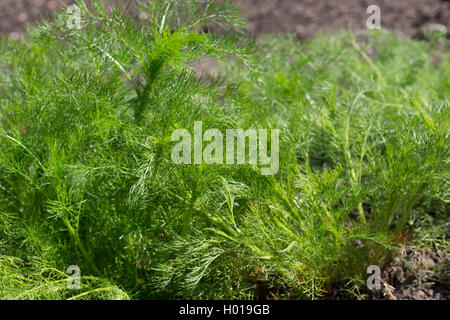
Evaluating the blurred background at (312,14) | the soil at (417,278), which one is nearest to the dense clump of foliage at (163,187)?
the soil at (417,278)

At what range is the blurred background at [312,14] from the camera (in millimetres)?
3033

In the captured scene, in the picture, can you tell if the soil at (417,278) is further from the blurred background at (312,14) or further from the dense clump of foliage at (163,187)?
the blurred background at (312,14)

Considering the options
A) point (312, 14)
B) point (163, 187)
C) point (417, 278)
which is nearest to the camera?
point (163, 187)

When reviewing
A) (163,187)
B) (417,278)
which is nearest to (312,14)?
(417,278)

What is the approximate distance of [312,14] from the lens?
127 inches

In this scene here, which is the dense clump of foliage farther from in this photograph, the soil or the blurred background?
the blurred background

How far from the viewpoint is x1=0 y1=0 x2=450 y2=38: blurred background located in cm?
303

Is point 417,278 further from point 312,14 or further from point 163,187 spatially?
point 312,14

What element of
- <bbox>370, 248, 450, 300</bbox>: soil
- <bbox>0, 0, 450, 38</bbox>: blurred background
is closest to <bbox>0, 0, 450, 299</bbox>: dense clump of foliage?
<bbox>370, 248, 450, 300</bbox>: soil

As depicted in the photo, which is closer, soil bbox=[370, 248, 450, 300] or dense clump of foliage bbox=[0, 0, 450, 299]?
dense clump of foliage bbox=[0, 0, 450, 299]

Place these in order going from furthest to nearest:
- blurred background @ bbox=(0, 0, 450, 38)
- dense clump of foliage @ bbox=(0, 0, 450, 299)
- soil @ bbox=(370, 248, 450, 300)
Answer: blurred background @ bbox=(0, 0, 450, 38)
soil @ bbox=(370, 248, 450, 300)
dense clump of foliage @ bbox=(0, 0, 450, 299)

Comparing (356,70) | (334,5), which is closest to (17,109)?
(356,70)
